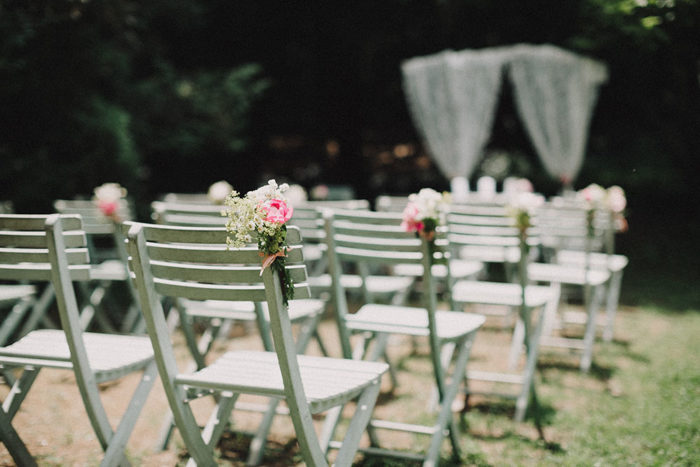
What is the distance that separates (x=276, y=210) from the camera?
217cm

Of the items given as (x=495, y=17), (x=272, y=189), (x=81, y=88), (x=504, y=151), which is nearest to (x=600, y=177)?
(x=504, y=151)

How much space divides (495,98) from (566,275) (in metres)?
4.47

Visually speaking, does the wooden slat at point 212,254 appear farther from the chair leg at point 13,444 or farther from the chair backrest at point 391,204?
the chair backrest at point 391,204

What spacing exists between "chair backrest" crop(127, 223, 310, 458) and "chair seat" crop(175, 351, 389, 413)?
0.11m

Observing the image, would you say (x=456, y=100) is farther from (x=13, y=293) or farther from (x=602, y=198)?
(x=13, y=293)

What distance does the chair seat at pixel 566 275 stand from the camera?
4809 mm

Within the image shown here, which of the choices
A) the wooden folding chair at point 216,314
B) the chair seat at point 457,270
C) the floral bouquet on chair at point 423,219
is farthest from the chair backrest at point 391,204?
the floral bouquet on chair at point 423,219

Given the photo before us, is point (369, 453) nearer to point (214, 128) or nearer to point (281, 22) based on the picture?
point (214, 128)

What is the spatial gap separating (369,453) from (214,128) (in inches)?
309

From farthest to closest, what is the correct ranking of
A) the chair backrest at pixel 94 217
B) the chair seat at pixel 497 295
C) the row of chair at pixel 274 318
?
the chair backrest at pixel 94 217
the chair seat at pixel 497 295
the row of chair at pixel 274 318

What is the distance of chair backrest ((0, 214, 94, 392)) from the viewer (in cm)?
246

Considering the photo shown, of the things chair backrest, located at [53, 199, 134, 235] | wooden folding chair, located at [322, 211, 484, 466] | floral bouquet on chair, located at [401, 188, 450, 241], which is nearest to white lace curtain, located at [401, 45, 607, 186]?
chair backrest, located at [53, 199, 134, 235]

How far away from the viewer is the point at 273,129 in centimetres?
1335

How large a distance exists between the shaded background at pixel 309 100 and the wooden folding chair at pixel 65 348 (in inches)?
184
